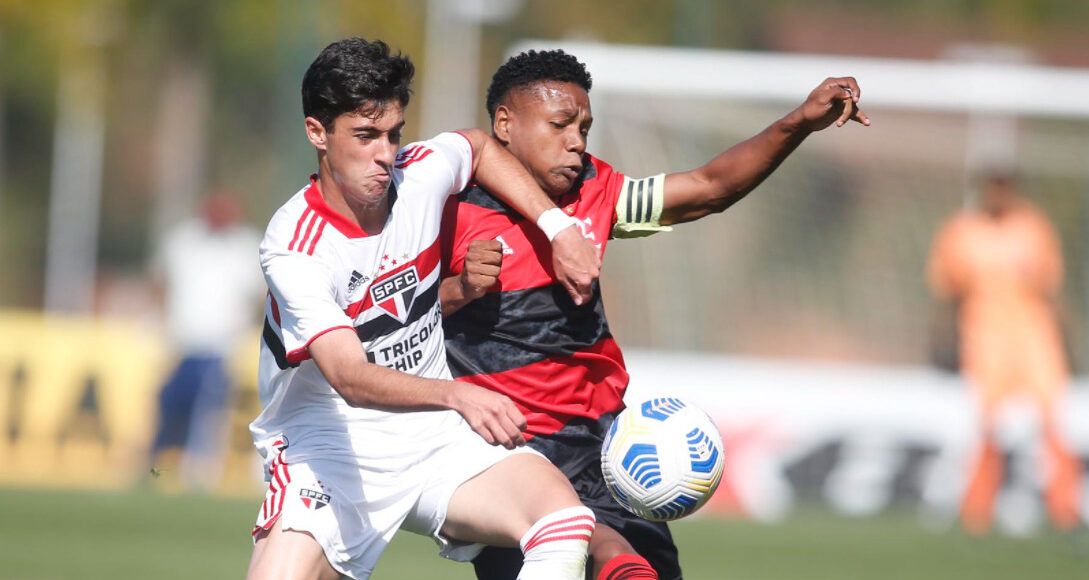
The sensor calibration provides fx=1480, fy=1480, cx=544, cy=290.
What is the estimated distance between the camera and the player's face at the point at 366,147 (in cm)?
438

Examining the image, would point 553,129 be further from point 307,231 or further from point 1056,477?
point 1056,477

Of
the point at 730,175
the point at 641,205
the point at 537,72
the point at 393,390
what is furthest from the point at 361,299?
the point at 730,175

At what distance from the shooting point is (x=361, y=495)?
4.53 meters

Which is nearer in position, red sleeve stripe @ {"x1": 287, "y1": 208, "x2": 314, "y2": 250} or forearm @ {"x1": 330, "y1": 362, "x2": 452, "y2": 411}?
forearm @ {"x1": 330, "y1": 362, "x2": 452, "y2": 411}

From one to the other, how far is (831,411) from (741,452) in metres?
0.87

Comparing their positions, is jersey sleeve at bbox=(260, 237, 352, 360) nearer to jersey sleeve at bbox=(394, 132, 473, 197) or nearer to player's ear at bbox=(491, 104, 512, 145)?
jersey sleeve at bbox=(394, 132, 473, 197)

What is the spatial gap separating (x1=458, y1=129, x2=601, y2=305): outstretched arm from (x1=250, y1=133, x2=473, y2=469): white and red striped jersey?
0.46ft

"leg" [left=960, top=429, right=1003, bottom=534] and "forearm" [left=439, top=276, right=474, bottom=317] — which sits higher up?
"forearm" [left=439, top=276, right=474, bottom=317]

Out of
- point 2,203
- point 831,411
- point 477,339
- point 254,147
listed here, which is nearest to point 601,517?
point 477,339

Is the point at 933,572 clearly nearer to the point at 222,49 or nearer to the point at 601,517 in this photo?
the point at 601,517

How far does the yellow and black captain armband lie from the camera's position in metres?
5.14

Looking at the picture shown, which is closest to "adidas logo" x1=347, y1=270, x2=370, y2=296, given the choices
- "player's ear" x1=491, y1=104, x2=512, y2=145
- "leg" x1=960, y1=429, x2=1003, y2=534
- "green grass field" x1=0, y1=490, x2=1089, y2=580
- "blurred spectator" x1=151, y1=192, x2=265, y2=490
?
"player's ear" x1=491, y1=104, x2=512, y2=145

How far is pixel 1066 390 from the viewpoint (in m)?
12.8

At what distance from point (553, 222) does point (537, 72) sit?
1.98 ft
